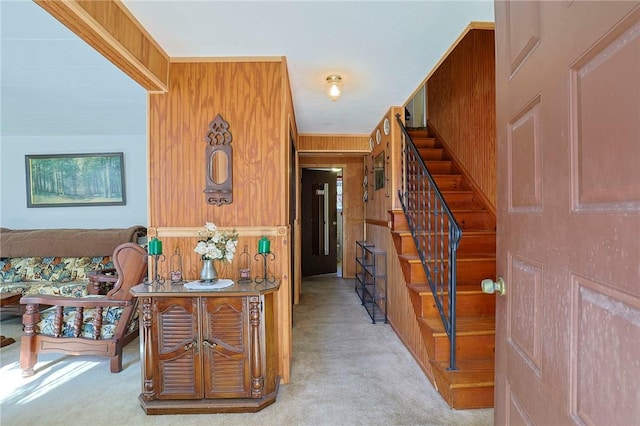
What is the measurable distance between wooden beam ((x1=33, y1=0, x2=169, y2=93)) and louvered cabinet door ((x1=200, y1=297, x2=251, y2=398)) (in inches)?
58.8

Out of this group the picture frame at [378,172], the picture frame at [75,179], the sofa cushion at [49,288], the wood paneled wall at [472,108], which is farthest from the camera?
the picture frame at [75,179]

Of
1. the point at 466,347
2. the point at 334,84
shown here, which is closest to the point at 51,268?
the point at 334,84

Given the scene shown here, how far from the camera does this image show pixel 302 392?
2.21 m

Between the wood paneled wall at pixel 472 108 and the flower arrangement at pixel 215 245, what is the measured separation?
2630 mm

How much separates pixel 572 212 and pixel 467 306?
2.16 meters

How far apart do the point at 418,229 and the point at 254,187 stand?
5.05 ft

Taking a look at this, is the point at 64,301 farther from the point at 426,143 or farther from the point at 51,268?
the point at 426,143

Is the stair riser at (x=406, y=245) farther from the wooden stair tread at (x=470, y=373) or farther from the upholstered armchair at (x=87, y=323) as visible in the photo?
the upholstered armchair at (x=87, y=323)

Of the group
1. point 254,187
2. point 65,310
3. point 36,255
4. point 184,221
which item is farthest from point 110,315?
point 36,255

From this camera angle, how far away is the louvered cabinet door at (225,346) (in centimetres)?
199

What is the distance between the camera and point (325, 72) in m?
2.52

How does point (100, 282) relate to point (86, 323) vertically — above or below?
above

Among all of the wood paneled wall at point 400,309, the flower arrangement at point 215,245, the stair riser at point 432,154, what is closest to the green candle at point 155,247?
the flower arrangement at point 215,245

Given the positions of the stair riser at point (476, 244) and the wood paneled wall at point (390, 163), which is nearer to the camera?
the stair riser at point (476, 244)
